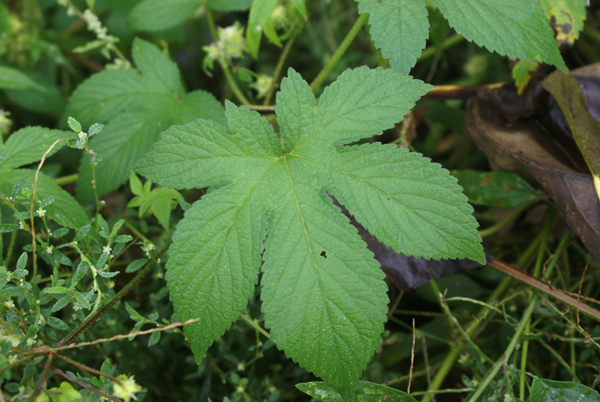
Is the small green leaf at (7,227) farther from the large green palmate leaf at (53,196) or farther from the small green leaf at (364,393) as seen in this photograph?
the small green leaf at (364,393)

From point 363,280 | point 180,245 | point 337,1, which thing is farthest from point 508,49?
point 337,1

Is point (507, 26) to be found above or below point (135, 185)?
above

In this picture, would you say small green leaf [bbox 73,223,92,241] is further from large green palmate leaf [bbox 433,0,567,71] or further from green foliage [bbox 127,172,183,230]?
large green palmate leaf [bbox 433,0,567,71]

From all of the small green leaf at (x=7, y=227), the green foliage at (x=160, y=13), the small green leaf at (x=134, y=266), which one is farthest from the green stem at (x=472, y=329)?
the green foliage at (x=160, y=13)

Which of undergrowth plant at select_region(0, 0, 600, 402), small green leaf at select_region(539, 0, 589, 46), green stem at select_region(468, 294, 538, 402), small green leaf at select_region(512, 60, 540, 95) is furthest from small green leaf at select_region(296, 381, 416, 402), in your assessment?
small green leaf at select_region(539, 0, 589, 46)

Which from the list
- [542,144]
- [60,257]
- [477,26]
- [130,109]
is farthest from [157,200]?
[542,144]

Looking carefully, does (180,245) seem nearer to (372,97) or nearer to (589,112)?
(372,97)

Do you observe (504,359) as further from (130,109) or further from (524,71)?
(130,109)
